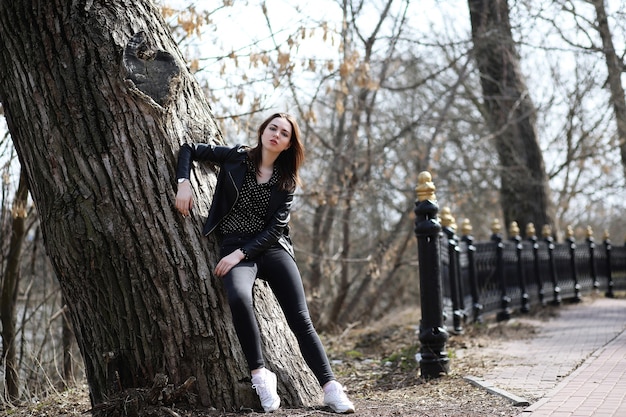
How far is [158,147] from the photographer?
15.7 ft

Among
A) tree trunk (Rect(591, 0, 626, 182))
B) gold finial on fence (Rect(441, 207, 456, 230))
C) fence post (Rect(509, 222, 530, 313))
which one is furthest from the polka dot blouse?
tree trunk (Rect(591, 0, 626, 182))

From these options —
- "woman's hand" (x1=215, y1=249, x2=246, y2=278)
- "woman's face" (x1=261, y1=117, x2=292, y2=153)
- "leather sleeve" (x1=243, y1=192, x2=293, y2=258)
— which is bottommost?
"woman's hand" (x1=215, y1=249, x2=246, y2=278)

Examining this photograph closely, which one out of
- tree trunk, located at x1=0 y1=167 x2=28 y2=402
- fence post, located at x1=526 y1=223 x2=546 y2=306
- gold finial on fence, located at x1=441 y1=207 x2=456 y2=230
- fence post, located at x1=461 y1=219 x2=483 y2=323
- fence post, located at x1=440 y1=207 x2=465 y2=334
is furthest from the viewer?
fence post, located at x1=526 y1=223 x2=546 y2=306

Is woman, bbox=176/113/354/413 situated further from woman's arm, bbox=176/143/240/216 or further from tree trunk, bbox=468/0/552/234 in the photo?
tree trunk, bbox=468/0/552/234

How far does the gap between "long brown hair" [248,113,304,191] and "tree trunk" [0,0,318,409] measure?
598mm

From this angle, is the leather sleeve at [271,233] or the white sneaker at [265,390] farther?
the leather sleeve at [271,233]

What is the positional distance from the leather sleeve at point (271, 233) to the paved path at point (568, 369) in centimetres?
189

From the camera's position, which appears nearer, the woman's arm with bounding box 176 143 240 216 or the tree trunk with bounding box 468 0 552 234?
the woman's arm with bounding box 176 143 240 216

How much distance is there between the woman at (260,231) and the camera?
4.57m

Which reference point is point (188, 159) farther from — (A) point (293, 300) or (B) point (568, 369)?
(B) point (568, 369)

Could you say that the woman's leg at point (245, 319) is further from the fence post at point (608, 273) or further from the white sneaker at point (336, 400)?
the fence post at point (608, 273)

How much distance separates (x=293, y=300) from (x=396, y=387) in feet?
6.60

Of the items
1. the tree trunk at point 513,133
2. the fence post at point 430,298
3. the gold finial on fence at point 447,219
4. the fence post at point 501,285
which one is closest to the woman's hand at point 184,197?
the fence post at point 430,298

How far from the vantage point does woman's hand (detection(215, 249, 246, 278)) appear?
15.3ft
